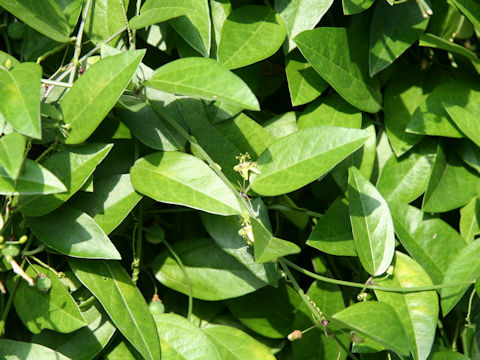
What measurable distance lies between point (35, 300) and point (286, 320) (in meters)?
0.42

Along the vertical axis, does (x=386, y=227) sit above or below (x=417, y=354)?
above

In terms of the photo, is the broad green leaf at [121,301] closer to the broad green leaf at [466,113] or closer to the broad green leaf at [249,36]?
the broad green leaf at [249,36]

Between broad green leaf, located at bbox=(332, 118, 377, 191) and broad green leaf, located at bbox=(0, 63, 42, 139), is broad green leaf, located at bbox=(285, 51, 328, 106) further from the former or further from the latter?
broad green leaf, located at bbox=(0, 63, 42, 139)

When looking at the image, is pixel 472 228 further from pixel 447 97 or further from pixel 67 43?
pixel 67 43

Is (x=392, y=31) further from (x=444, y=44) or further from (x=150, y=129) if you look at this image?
(x=150, y=129)

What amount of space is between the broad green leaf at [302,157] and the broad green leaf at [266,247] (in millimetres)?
100

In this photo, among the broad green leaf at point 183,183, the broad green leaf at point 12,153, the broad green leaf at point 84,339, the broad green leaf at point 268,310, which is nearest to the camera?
the broad green leaf at point 12,153

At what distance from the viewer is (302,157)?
2.45 feet

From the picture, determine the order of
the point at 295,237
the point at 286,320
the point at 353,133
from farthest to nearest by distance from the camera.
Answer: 1. the point at 295,237
2. the point at 286,320
3. the point at 353,133

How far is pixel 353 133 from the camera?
705 millimetres

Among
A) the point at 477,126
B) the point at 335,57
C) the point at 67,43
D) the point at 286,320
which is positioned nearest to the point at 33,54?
the point at 67,43

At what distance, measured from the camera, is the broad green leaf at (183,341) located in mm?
797

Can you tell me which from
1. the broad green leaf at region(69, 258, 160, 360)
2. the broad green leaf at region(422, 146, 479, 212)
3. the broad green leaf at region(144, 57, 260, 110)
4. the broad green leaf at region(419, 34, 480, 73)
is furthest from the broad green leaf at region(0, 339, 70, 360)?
the broad green leaf at region(419, 34, 480, 73)

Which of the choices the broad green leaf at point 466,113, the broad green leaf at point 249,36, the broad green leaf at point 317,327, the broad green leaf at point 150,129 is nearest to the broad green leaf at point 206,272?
the broad green leaf at point 317,327
